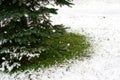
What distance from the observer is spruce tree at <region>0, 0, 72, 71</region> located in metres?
10.1

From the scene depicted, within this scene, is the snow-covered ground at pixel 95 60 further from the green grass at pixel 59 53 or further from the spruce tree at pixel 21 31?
the spruce tree at pixel 21 31

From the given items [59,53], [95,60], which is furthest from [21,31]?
[95,60]

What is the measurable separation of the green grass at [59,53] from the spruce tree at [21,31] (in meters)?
0.34

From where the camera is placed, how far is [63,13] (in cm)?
2336

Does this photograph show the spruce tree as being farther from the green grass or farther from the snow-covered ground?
the snow-covered ground

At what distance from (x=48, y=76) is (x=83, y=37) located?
465 centimetres

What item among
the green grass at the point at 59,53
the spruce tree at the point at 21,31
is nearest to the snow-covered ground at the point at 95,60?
the green grass at the point at 59,53

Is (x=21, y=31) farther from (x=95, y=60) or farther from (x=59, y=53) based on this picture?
(x=95, y=60)

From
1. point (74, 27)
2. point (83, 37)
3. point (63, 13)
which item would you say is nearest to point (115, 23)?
point (74, 27)

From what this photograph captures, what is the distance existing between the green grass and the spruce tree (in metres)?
0.34

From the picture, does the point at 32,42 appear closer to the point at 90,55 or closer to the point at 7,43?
the point at 7,43

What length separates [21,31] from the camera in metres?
10.1

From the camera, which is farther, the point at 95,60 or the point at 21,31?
the point at 95,60

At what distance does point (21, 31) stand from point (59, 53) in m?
1.93
